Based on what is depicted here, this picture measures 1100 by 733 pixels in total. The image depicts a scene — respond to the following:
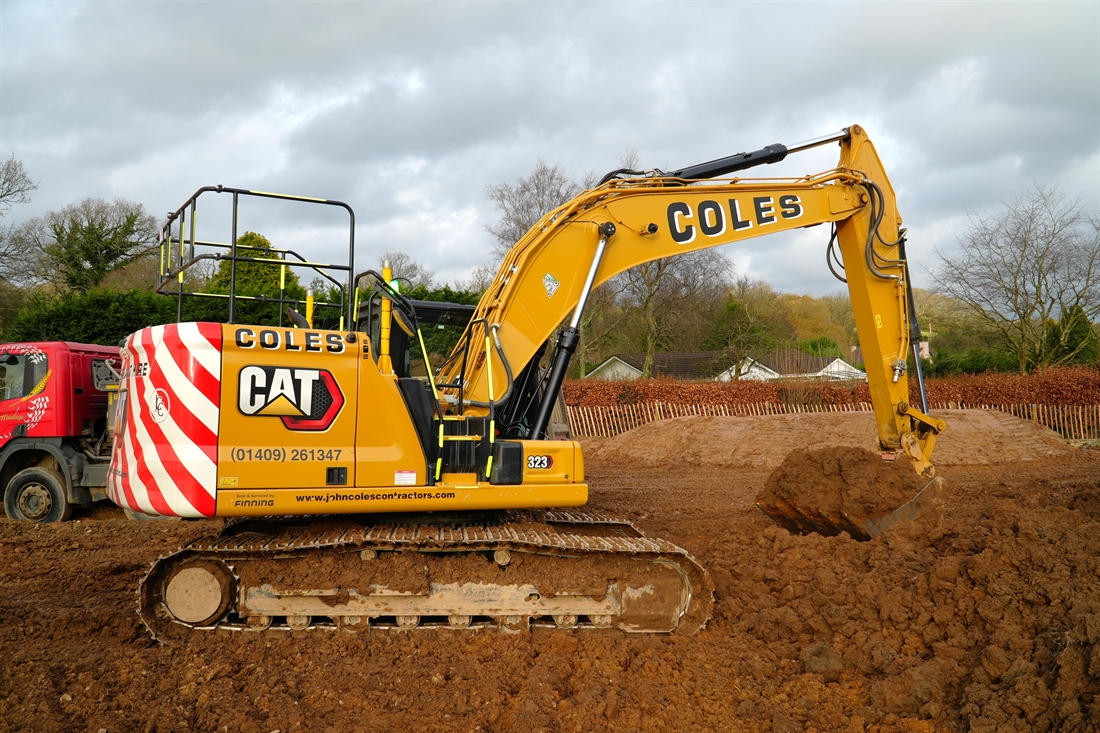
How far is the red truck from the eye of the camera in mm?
10125

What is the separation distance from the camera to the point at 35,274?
30031 mm

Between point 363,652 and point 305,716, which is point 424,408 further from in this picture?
point 305,716

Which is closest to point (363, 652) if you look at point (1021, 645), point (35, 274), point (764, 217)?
point (1021, 645)

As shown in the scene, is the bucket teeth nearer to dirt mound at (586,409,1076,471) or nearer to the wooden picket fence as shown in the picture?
dirt mound at (586,409,1076,471)

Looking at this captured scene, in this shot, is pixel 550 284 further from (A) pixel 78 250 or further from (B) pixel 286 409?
(A) pixel 78 250

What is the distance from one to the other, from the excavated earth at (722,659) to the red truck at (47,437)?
11.4 ft

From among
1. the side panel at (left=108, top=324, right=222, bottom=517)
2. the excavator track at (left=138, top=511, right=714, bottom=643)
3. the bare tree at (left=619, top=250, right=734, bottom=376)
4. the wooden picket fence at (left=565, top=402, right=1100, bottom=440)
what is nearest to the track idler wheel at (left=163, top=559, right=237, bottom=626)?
the excavator track at (left=138, top=511, right=714, bottom=643)

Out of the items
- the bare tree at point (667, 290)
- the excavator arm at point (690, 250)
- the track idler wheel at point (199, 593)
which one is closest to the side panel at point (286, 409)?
the track idler wheel at point (199, 593)

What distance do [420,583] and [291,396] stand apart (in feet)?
5.02

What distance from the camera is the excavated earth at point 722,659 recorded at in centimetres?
412

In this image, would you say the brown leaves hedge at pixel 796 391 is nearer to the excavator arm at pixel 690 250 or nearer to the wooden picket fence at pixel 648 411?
the wooden picket fence at pixel 648 411

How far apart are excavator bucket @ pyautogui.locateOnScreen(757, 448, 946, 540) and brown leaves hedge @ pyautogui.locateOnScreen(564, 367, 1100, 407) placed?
48.8ft

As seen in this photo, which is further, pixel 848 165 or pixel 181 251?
pixel 848 165

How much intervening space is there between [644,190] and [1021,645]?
4124 mm
